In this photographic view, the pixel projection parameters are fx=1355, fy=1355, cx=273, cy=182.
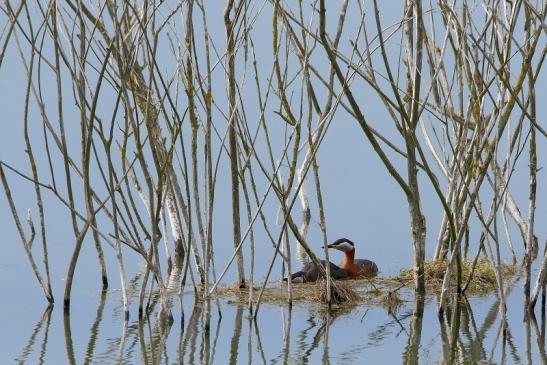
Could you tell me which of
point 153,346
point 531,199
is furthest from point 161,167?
point 531,199

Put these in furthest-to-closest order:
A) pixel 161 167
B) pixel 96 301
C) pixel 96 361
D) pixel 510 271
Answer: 1. pixel 510 271
2. pixel 96 301
3. pixel 161 167
4. pixel 96 361

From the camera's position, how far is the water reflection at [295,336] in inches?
338

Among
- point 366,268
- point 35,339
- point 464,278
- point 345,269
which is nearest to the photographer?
point 35,339

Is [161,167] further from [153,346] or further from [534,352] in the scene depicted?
[534,352]

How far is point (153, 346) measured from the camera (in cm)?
879

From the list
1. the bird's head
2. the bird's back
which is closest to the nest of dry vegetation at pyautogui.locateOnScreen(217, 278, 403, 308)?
the bird's back

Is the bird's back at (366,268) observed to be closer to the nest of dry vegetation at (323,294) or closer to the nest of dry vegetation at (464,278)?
the nest of dry vegetation at (464,278)

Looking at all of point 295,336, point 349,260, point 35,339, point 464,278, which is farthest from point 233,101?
point 349,260

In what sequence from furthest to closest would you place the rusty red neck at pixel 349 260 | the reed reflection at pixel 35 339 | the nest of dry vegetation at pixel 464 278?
the rusty red neck at pixel 349 260 < the nest of dry vegetation at pixel 464 278 < the reed reflection at pixel 35 339

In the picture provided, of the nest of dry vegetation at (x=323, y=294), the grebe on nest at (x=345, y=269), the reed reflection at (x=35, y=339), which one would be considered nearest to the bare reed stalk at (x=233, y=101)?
the nest of dry vegetation at (x=323, y=294)

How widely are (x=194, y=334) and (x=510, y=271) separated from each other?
3812mm

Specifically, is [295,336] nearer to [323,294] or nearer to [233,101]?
[323,294]

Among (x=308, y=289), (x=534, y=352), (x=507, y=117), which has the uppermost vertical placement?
(x=507, y=117)

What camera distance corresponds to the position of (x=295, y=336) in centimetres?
920
